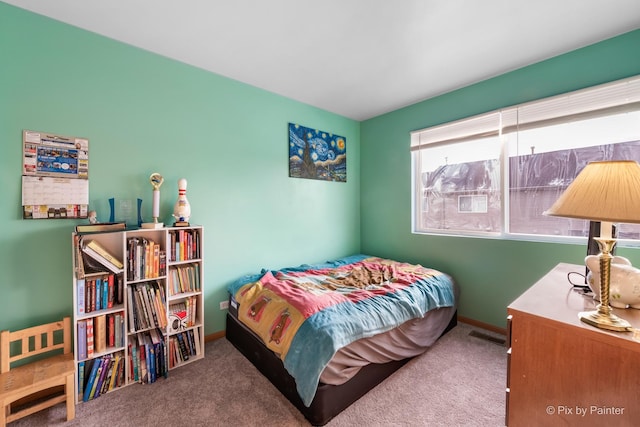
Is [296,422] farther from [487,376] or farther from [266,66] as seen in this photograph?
[266,66]

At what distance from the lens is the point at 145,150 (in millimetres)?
2045

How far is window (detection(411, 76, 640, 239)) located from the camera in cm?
196

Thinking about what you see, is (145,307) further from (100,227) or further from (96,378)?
(100,227)

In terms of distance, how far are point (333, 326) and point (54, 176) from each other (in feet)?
7.02

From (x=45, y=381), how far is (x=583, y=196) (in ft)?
9.15

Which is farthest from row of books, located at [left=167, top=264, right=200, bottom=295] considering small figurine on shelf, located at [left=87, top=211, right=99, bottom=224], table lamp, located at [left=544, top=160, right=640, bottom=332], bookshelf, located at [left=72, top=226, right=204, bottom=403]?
table lamp, located at [left=544, top=160, right=640, bottom=332]

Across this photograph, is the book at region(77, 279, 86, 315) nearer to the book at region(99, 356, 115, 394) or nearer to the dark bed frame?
the book at region(99, 356, 115, 394)

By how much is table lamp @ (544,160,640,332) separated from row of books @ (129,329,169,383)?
2.45 meters

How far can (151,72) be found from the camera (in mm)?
2068

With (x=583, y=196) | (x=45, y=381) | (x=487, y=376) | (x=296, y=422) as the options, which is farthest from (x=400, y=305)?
(x=45, y=381)

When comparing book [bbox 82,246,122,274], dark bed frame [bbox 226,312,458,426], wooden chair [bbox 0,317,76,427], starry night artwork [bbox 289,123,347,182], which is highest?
starry night artwork [bbox 289,123,347,182]

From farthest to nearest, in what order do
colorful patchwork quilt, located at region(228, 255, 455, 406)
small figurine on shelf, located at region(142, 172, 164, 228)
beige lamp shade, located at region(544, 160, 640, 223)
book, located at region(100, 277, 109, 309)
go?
1. small figurine on shelf, located at region(142, 172, 164, 228)
2. book, located at region(100, 277, 109, 309)
3. colorful patchwork quilt, located at region(228, 255, 455, 406)
4. beige lamp shade, located at region(544, 160, 640, 223)

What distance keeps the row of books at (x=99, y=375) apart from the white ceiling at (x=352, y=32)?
92.7 inches

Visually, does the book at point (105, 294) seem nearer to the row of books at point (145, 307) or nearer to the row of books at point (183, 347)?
the row of books at point (145, 307)
